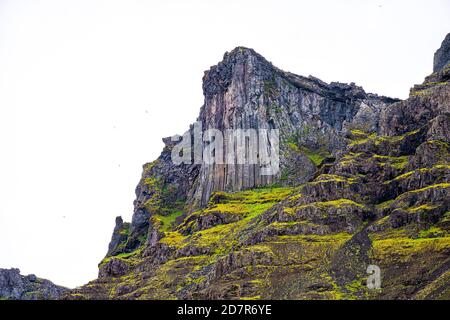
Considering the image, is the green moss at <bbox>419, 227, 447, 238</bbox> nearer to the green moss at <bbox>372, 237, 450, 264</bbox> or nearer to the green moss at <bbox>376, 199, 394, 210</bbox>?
the green moss at <bbox>372, 237, 450, 264</bbox>

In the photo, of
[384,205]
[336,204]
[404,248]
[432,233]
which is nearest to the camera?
[404,248]

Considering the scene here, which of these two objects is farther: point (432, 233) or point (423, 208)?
point (423, 208)

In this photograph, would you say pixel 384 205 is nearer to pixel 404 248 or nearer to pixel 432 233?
pixel 432 233

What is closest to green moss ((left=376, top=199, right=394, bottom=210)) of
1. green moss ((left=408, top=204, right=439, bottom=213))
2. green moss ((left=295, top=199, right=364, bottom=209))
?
green moss ((left=295, top=199, right=364, bottom=209))

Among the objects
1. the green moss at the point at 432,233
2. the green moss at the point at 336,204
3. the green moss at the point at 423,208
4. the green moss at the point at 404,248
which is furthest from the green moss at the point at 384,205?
the green moss at the point at 432,233

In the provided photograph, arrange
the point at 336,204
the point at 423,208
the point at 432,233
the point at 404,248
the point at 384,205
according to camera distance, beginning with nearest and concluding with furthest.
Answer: the point at 404,248
the point at 432,233
the point at 423,208
the point at 384,205
the point at 336,204

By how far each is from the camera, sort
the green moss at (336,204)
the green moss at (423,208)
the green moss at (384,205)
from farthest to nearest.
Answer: the green moss at (336,204) → the green moss at (384,205) → the green moss at (423,208)

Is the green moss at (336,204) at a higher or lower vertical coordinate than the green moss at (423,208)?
higher

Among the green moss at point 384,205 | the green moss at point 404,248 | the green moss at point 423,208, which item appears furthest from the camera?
the green moss at point 384,205

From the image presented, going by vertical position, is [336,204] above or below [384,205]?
above

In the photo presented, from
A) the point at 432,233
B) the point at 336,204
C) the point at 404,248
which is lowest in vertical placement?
the point at 404,248

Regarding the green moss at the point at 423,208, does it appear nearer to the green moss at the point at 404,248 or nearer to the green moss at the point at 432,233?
the green moss at the point at 432,233

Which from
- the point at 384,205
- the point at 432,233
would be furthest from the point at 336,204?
the point at 432,233

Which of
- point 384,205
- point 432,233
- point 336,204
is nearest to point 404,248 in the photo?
point 432,233
